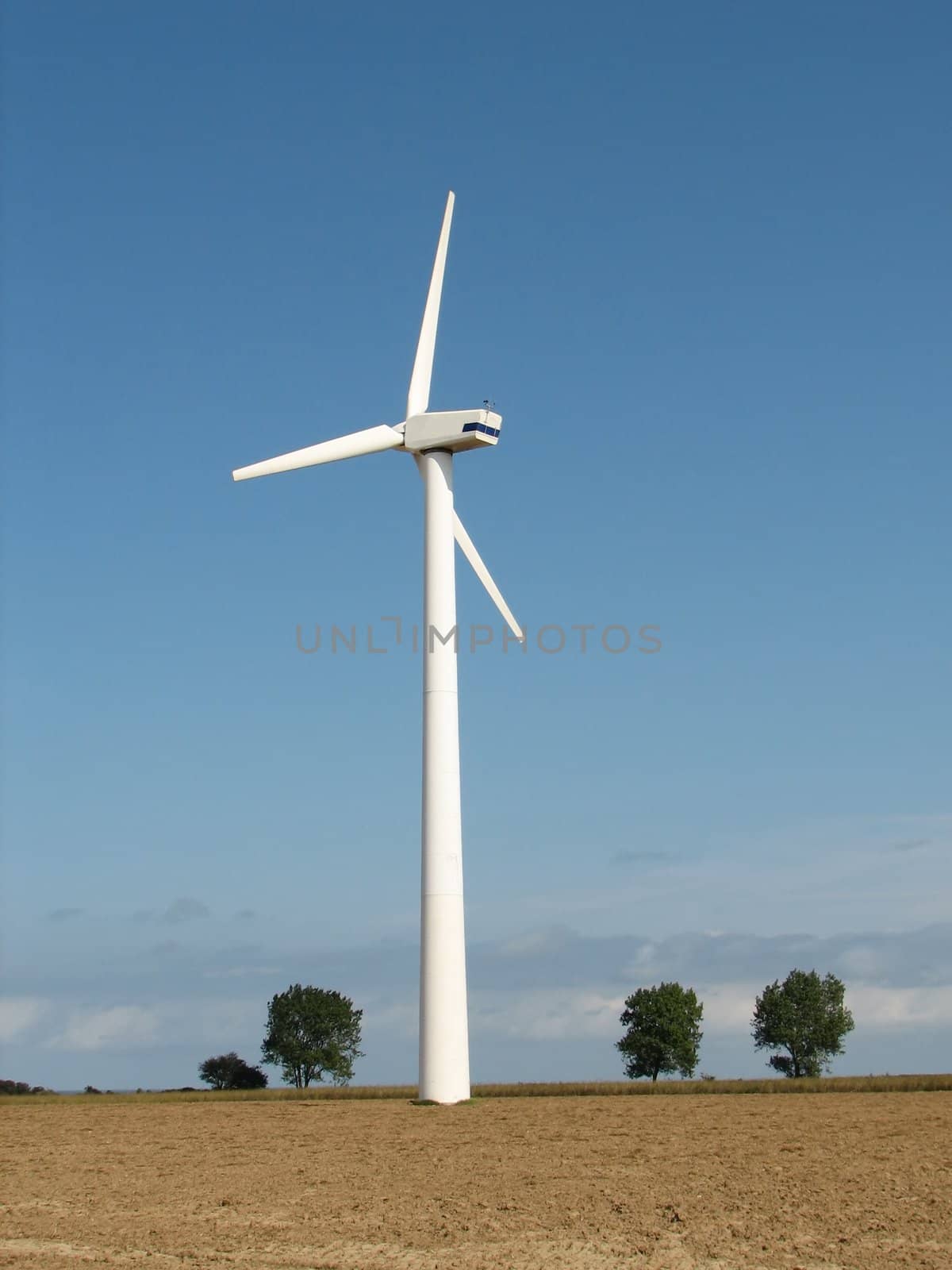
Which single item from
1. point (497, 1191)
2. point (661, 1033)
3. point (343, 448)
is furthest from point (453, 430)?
point (661, 1033)

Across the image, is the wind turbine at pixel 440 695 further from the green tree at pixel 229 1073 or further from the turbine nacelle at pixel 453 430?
the green tree at pixel 229 1073

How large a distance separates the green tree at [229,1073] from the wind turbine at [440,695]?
5423 centimetres

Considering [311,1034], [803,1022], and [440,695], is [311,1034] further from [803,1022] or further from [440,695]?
[440,695]

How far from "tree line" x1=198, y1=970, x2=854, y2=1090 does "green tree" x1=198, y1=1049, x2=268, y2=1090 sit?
5 centimetres

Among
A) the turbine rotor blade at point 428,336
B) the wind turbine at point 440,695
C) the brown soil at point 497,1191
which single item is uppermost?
the turbine rotor blade at point 428,336

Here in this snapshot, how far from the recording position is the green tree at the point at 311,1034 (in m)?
99.0

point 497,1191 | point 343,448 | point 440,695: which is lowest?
point 497,1191

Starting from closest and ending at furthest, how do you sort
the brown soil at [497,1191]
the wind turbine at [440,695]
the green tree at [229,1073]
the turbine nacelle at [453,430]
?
the brown soil at [497,1191] → the wind turbine at [440,695] → the turbine nacelle at [453,430] → the green tree at [229,1073]

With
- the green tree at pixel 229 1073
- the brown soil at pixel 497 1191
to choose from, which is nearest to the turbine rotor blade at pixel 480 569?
the brown soil at pixel 497 1191

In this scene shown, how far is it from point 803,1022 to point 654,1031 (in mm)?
12308

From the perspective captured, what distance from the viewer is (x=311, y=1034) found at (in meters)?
101

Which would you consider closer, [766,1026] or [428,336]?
[428,336]

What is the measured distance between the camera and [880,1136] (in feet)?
105

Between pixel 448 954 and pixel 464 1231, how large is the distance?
61.2ft
